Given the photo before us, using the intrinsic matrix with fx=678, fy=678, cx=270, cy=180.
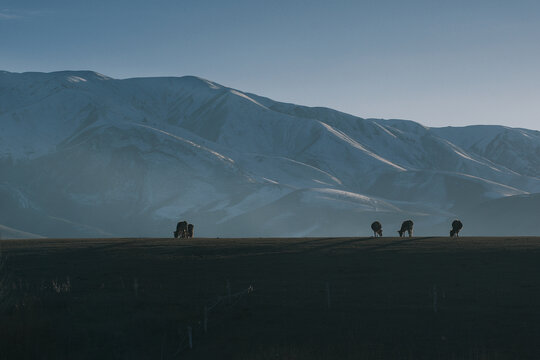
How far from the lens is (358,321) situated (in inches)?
1336

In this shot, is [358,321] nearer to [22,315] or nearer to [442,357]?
[442,357]

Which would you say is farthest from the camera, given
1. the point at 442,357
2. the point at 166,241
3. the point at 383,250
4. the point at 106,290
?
the point at 166,241

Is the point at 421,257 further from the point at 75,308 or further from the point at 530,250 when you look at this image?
the point at 75,308

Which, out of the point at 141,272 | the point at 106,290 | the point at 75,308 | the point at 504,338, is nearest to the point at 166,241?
the point at 141,272

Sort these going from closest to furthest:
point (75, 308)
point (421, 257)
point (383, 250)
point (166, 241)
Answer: point (75, 308) < point (421, 257) < point (383, 250) < point (166, 241)

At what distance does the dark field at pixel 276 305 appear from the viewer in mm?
30922

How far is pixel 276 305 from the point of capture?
123 feet

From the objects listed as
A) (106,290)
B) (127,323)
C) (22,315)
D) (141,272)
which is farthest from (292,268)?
(22,315)

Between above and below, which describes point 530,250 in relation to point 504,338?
above

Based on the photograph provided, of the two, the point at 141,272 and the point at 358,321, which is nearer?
the point at 358,321

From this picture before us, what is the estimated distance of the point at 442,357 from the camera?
28703 mm

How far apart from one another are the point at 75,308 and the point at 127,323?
4408 millimetres

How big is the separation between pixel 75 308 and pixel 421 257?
92.3 feet

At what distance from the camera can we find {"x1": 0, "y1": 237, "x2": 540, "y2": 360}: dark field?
30922 millimetres
